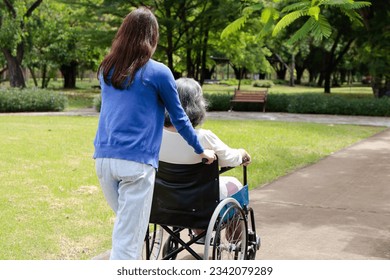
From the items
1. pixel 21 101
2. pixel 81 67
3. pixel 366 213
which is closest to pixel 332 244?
pixel 366 213

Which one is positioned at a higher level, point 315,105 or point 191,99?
point 191,99

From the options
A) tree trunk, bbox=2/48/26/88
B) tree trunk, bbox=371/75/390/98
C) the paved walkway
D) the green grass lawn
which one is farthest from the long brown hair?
tree trunk, bbox=2/48/26/88

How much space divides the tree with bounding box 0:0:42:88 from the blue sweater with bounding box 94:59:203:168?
24.8 m

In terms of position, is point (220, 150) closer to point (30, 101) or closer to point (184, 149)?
point (184, 149)

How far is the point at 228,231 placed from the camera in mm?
4172

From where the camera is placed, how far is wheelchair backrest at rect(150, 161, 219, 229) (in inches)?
151

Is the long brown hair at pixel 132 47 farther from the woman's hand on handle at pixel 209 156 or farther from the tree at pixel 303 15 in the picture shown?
the tree at pixel 303 15

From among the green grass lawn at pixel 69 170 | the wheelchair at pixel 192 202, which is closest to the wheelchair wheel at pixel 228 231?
the wheelchair at pixel 192 202

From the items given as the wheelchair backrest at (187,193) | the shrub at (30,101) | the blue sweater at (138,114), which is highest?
the blue sweater at (138,114)

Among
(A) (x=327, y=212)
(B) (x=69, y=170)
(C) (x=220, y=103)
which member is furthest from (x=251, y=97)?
(A) (x=327, y=212)

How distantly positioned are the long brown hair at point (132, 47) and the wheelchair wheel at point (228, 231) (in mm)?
1079

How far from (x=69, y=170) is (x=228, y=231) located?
5.36 m

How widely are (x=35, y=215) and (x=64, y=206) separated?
51 centimetres

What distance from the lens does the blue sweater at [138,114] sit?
320 cm
